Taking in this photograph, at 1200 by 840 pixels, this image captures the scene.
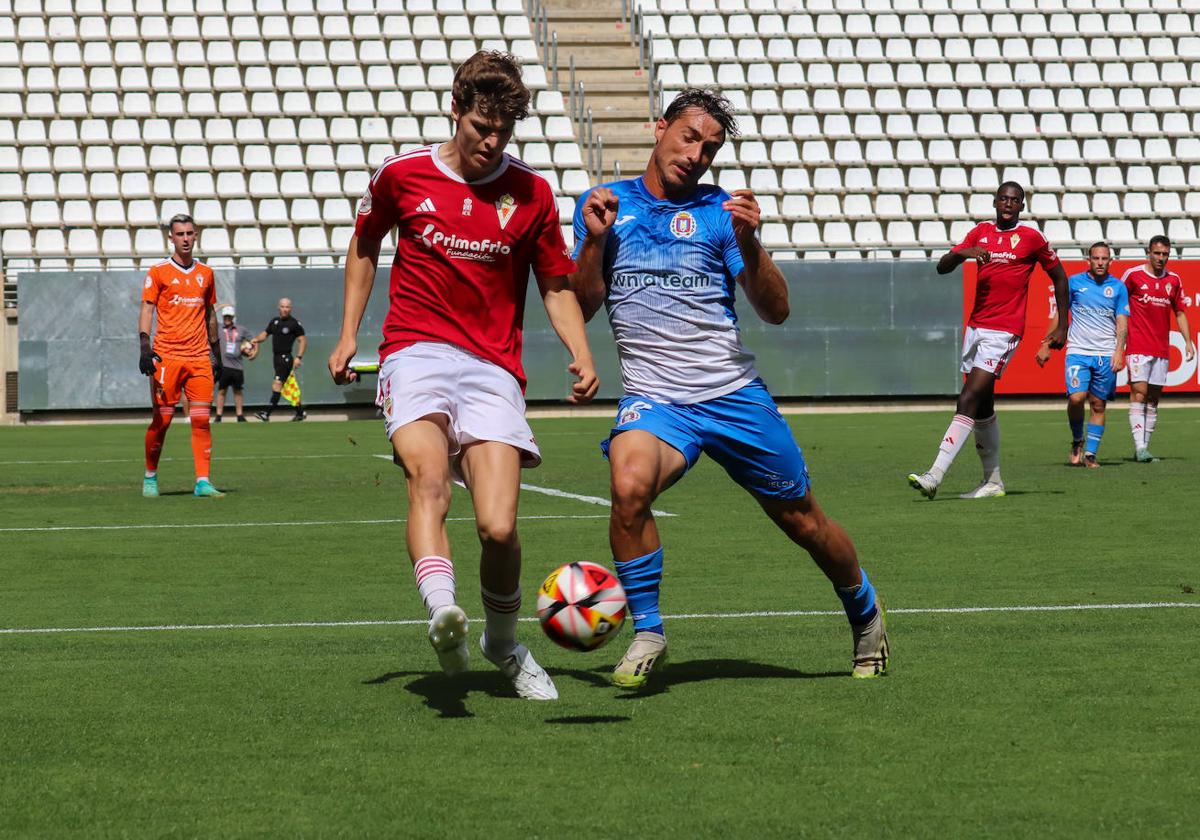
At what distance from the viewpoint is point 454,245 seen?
5.82 m

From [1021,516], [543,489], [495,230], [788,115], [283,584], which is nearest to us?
[495,230]

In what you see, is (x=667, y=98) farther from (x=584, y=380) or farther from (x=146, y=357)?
(x=584, y=380)

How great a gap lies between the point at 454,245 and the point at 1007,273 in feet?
28.3

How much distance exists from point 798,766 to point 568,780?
63 cm

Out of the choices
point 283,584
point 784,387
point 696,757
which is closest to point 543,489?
point 283,584

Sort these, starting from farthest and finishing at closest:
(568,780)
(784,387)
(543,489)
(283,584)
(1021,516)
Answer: (784,387)
(543,489)
(1021,516)
(283,584)
(568,780)

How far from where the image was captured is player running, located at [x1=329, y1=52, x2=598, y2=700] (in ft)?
18.5

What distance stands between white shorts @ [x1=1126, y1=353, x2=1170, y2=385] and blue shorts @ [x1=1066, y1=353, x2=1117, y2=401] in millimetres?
263

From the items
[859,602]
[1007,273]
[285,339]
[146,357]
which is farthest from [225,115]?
[859,602]

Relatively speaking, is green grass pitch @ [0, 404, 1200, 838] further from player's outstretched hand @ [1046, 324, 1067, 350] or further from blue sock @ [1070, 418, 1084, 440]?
blue sock @ [1070, 418, 1084, 440]

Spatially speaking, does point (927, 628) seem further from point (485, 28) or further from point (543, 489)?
point (485, 28)

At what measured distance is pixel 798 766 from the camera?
15.4ft

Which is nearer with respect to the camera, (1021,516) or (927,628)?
(927,628)

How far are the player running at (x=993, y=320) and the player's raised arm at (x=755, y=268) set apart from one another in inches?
280
